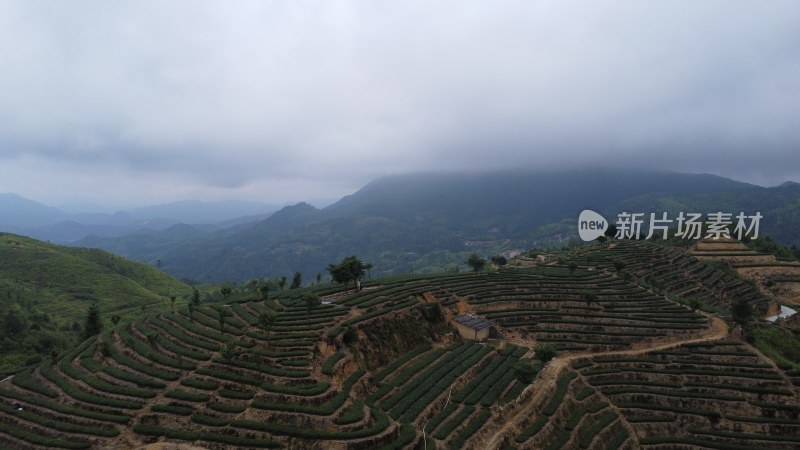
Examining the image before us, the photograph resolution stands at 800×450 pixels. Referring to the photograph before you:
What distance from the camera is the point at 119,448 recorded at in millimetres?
29594

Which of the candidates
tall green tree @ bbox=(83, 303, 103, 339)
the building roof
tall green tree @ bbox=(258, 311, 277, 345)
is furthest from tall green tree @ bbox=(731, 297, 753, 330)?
tall green tree @ bbox=(83, 303, 103, 339)

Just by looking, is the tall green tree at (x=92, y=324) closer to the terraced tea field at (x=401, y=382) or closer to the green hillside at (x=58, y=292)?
the terraced tea field at (x=401, y=382)

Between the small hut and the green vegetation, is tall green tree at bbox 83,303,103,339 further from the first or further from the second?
the green vegetation

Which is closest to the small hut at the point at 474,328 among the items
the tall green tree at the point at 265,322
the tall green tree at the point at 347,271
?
the tall green tree at the point at 347,271

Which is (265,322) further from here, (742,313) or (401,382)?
(742,313)

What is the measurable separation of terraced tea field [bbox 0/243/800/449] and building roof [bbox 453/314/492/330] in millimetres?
2023

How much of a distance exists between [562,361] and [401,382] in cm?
2133

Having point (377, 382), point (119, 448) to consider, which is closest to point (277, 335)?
point (377, 382)

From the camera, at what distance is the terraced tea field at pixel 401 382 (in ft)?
107

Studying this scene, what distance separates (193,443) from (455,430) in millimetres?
21756

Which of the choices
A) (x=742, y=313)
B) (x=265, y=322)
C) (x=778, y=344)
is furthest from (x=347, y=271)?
(x=778, y=344)

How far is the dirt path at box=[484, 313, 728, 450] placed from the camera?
39478mm

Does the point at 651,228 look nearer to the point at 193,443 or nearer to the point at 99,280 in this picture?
the point at 193,443

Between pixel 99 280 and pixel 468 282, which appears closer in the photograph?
pixel 468 282
